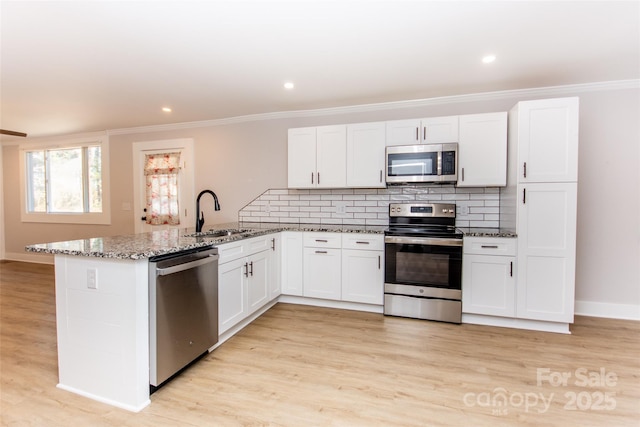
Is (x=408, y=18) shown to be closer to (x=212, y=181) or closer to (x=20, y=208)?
(x=212, y=181)

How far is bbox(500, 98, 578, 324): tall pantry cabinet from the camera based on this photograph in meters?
2.70

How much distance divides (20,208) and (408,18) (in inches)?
298

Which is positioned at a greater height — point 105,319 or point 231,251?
point 231,251

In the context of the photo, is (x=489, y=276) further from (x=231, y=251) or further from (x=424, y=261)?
(x=231, y=251)

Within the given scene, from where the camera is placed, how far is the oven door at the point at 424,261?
2.93m

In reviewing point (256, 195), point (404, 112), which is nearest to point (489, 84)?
point (404, 112)

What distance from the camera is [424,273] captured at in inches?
120

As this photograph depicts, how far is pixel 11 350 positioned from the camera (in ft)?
8.06

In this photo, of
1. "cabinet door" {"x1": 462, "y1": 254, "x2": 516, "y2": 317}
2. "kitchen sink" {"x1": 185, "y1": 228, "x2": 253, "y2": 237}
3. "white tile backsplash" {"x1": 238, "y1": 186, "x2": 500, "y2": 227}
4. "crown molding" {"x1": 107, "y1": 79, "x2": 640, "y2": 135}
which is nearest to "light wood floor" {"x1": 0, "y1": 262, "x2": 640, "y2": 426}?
"cabinet door" {"x1": 462, "y1": 254, "x2": 516, "y2": 317}

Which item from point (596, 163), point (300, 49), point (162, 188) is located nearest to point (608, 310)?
point (596, 163)

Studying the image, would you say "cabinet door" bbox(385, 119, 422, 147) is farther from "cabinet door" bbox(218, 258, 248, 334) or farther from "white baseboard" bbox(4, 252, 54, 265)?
"white baseboard" bbox(4, 252, 54, 265)

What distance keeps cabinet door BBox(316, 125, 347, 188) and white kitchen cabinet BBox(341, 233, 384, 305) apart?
2.30 ft

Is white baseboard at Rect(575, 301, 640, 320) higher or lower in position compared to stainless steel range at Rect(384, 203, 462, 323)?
lower

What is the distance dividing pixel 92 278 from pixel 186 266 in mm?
519
